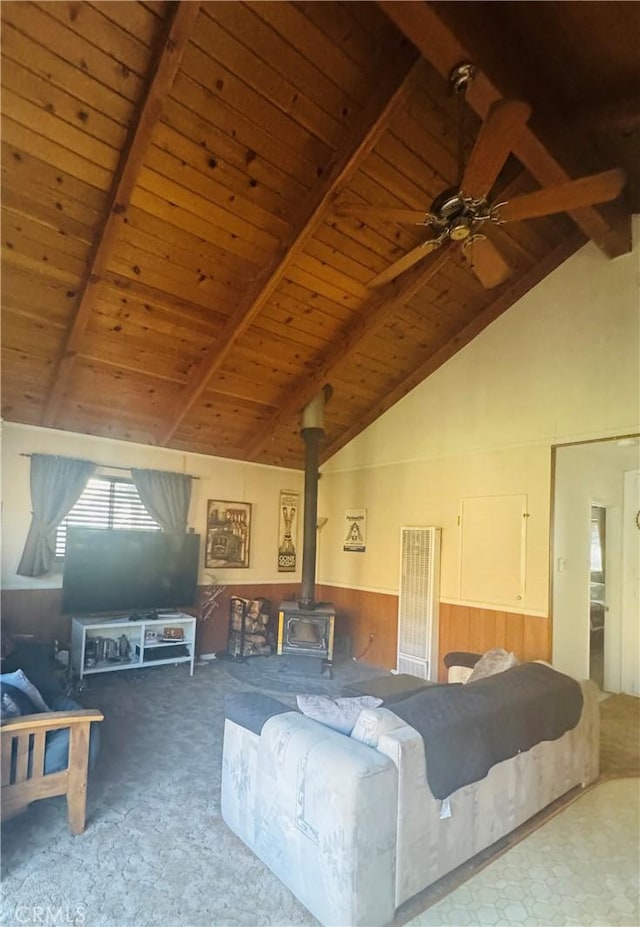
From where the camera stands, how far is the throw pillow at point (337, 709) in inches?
88.7

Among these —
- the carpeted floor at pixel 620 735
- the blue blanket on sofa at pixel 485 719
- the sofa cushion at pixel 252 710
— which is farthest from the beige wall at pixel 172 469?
the blue blanket on sofa at pixel 485 719

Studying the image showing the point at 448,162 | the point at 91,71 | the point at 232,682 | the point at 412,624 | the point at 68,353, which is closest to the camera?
the point at 91,71

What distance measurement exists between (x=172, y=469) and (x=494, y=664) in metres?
4.04

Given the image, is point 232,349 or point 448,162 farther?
point 232,349

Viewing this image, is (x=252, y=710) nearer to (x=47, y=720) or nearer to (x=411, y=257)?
(x=47, y=720)

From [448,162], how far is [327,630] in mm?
4617

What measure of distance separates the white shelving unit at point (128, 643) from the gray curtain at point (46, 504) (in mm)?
709

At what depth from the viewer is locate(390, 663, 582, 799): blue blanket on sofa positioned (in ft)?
6.99

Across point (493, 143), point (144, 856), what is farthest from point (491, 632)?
point (493, 143)

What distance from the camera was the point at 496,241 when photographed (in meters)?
4.34

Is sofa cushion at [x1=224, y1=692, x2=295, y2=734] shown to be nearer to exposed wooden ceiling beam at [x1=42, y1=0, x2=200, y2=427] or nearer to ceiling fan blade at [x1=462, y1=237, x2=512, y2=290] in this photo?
ceiling fan blade at [x1=462, y1=237, x2=512, y2=290]

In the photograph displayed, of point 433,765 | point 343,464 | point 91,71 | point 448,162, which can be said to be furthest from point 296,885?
point 343,464

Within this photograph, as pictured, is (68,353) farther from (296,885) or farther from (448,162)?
(296,885)

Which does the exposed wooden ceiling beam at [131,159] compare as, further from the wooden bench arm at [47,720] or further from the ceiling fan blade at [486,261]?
the wooden bench arm at [47,720]
